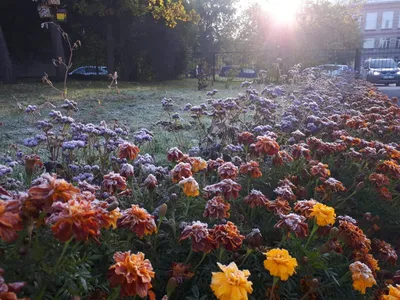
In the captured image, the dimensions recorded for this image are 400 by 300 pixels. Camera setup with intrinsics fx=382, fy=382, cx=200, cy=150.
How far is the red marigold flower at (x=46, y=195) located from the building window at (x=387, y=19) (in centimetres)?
5323

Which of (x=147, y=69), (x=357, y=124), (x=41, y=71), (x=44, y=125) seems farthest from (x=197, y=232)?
(x=41, y=71)

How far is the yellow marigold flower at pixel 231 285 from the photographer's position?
104cm

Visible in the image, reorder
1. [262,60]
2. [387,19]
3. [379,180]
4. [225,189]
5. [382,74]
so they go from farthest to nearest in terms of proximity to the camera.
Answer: [387,19] → [262,60] → [382,74] → [379,180] → [225,189]

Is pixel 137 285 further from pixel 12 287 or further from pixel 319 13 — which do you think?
pixel 319 13

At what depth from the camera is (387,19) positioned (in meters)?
46.5

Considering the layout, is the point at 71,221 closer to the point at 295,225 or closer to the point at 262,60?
the point at 295,225

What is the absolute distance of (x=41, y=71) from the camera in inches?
705

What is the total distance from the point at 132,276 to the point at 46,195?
0.31m

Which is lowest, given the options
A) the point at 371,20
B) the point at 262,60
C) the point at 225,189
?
the point at 225,189

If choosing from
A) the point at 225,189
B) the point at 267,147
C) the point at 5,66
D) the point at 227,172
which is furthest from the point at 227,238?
the point at 5,66

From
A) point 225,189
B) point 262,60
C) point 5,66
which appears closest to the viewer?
point 225,189

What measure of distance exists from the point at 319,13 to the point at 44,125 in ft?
82.2

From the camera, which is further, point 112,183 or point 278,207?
point 278,207

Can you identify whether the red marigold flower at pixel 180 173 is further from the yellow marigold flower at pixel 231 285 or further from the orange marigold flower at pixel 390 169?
the orange marigold flower at pixel 390 169
